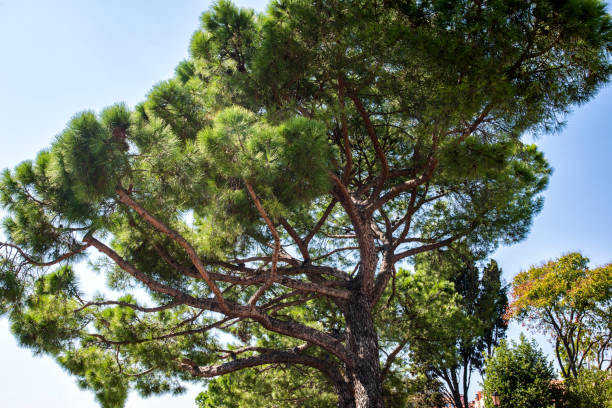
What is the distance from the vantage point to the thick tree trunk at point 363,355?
454cm

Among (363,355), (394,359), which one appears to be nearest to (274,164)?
(363,355)

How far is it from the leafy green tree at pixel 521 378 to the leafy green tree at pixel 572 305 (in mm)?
2972

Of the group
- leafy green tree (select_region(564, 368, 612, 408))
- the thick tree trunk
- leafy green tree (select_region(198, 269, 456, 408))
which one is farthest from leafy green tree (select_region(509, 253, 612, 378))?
the thick tree trunk

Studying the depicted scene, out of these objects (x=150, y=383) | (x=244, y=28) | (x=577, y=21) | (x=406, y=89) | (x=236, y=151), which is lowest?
(x=150, y=383)

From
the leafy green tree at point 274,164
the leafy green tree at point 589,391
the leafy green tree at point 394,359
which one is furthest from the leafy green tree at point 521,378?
the leafy green tree at point 274,164

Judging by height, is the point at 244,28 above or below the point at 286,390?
above

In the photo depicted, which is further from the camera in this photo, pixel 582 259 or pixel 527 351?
pixel 582 259

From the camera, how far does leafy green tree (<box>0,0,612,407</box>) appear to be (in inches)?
139

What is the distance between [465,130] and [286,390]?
17.1ft

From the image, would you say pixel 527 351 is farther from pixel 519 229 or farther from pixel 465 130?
pixel 465 130

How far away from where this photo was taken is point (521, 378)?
27.9 ft

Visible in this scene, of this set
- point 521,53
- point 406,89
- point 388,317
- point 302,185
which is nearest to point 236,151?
point 302,185

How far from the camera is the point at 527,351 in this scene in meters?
8.74

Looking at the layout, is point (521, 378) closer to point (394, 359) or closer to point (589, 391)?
point (589, 391)
